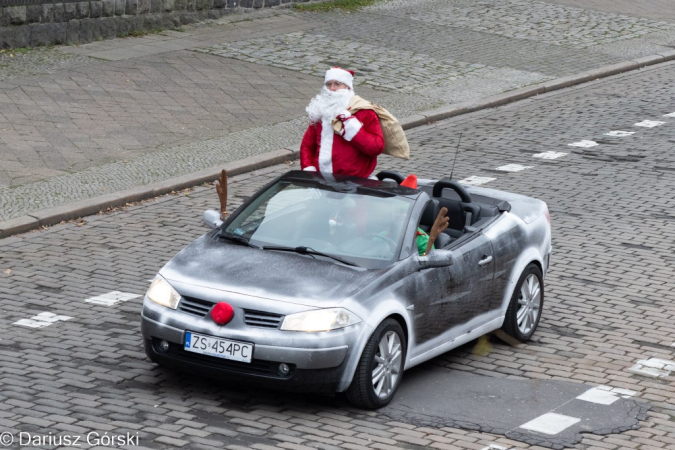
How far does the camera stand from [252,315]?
23.8 feet

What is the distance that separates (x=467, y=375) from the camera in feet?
27.2

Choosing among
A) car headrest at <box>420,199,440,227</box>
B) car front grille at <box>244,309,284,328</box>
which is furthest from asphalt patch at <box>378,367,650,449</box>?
car headrest at <box>420,199,440,227</box>

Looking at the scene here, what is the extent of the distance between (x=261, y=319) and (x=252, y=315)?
0.20 ft

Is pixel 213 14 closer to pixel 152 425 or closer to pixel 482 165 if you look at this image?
pixel 482 165

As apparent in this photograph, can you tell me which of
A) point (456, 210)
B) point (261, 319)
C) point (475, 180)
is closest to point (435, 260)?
point (456, 210)

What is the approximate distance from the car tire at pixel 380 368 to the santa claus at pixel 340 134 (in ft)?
7.23

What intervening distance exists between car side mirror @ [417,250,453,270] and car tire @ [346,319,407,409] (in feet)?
1.57

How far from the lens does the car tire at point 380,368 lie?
7324 mm

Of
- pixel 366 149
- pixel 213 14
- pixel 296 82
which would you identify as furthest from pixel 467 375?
pixel 213 14

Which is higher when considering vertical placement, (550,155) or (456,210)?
(456,210)

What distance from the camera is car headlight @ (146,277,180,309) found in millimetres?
7480

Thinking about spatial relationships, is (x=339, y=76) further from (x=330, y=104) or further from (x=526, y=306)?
(x=526, y=306)

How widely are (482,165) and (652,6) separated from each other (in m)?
14.2

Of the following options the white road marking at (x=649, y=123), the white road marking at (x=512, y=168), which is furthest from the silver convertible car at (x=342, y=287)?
the white road marking at (x=649, y=123)
